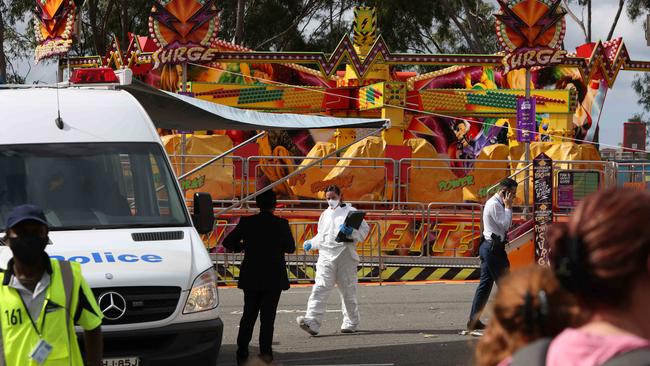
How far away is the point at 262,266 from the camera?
32.5 ft

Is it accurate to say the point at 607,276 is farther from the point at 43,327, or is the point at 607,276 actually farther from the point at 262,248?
the point at 262,248

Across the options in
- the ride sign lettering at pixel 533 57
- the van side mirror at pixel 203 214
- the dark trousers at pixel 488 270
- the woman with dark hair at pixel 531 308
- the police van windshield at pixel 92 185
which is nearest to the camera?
the woman with dark hair at pixel 531 308

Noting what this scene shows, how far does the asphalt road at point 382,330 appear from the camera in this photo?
10781 mm

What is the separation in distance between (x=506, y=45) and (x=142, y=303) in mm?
17254

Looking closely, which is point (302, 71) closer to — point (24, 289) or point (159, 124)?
point (159, 124)

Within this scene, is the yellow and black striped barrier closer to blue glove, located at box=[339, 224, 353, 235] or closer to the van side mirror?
blue glove, located at box=[339, 224, 353, 235]

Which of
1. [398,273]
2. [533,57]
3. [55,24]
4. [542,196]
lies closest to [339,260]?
[398,273]

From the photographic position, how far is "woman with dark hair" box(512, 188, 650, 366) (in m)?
2.25

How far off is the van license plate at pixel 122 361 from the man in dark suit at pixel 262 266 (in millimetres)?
2328

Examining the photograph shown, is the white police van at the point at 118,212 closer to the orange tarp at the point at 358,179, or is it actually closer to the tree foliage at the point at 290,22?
the orange tarp at the point at 358,179

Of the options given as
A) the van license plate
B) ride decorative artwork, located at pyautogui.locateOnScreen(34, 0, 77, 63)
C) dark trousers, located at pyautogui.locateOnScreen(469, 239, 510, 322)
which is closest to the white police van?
the van license plate

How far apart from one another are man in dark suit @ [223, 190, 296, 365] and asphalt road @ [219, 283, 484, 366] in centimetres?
63

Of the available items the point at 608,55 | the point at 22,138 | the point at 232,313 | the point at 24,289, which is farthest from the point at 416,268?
the point at 608,55

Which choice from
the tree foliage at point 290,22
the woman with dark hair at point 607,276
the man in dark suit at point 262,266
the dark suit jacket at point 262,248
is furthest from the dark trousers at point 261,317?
the tree foliage at point 290,22
